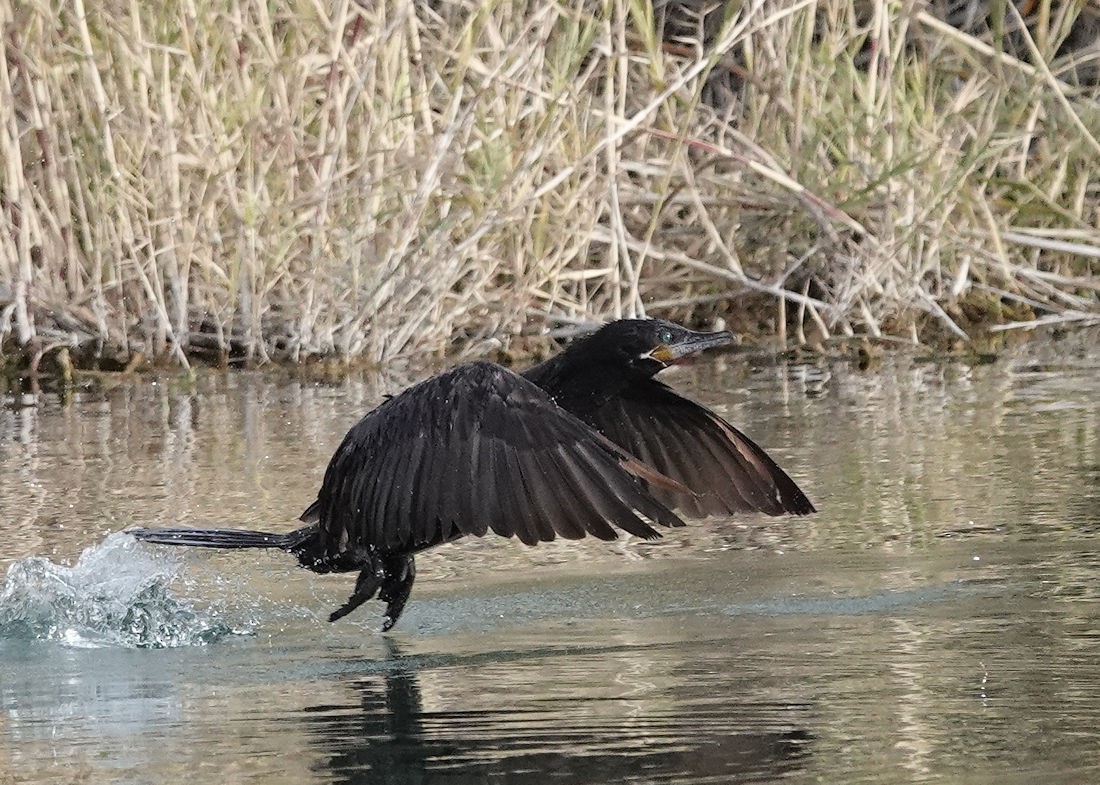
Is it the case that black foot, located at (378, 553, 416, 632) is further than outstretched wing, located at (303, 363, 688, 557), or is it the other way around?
black foot, located at (378, 553, 416, 632)

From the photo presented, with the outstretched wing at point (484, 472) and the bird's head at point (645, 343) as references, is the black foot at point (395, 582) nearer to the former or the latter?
the outstretched wing at point (484, 472)

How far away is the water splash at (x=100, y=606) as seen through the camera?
489cm

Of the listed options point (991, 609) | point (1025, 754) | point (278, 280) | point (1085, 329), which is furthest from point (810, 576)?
point (1085, 329)

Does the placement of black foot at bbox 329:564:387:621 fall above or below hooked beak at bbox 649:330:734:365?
below

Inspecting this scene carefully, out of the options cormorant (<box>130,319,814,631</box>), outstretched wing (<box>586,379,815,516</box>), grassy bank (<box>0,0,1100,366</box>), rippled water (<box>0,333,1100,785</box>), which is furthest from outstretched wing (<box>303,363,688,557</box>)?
grassy bank (<box>0,0,1100,366</box>)

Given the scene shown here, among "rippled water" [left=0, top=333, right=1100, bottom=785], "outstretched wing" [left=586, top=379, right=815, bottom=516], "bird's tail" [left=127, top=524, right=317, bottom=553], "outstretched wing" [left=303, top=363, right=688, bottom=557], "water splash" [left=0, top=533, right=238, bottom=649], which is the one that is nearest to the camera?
"rippled water" [left=0, top=333, right=1100, bottom=785]

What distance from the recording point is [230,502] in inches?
254

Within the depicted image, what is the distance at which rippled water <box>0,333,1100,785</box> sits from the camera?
3500 mm

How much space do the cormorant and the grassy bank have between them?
3.68 m

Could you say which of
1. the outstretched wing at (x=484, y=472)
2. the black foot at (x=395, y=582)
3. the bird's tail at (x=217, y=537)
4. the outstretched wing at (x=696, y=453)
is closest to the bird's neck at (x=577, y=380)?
the outstretched wing at (x=696, y=453)

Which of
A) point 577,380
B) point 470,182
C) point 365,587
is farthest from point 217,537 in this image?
point 470,182

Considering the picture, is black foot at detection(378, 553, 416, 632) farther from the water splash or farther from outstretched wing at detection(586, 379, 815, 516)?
outstretched wing at detection(586, 379, 815, 516)

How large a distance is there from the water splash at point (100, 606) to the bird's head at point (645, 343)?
3.63 feet

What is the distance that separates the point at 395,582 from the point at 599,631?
0.57 meters
